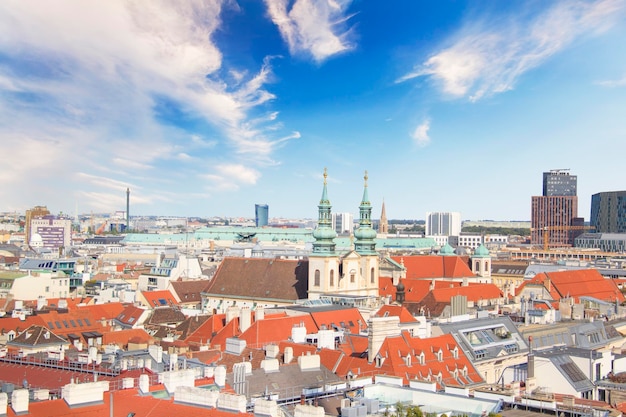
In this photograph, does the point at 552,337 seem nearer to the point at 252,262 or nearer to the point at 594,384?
the point at 594,384

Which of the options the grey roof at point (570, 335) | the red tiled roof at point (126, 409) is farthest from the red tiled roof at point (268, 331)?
the red tiled roof at point (126, 409)

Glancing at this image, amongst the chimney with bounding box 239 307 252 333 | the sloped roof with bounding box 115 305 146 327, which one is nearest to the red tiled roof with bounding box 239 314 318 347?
the chimney with bounding box 239 307 252 333

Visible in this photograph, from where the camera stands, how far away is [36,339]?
210 feet

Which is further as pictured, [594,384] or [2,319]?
[2,319]

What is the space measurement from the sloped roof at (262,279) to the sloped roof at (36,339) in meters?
37.2

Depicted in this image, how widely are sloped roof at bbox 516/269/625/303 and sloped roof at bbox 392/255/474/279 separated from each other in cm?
1268

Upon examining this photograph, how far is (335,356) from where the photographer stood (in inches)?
2057

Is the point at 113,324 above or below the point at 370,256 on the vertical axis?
below

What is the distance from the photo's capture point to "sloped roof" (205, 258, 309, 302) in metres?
99.8

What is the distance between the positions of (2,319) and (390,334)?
3803cm

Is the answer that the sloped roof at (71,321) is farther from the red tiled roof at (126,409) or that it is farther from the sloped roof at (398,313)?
the red tiled roof at (126,409)

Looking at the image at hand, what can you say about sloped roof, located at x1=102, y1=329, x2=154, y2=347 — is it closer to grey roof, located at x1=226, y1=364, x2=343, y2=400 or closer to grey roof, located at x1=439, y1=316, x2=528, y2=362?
grey roof, located at x1=226, y1=364, x2=343, y2=400

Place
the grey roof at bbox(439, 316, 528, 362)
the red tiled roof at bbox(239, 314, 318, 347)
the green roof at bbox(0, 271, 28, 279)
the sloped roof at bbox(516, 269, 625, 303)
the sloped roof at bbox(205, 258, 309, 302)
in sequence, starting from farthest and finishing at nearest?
the sloped roof at bbox(516, 269, 625, 303)
the green roof at bbox(0, 271, 28, 279)
the sloped roof at bbox(205, 258, 309, 302)
the red tiled roof at bbox(239, 314, 318, 347)
the grey roof at bbox(439, 316, 528, 362)

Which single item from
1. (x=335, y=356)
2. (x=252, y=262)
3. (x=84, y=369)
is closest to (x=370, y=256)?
(x=252, y=262)
